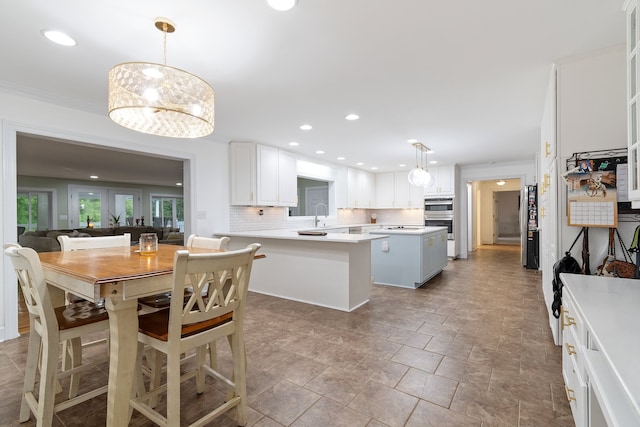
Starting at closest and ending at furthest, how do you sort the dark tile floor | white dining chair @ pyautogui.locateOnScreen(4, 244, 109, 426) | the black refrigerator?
white dining chair @ pyautogui.locateOnScreen(4, 244, 109, 426) < the dark tile floor < the black refrigerator

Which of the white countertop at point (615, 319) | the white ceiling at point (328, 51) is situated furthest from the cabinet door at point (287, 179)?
the white countertop at point (615, 319)

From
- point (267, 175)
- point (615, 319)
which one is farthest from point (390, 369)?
point (267, 175)

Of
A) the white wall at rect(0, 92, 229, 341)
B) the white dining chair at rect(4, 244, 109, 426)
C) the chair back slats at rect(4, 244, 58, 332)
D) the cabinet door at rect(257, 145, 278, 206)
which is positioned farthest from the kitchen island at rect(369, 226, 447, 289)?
the chair back slats at rect(4, 244, 58, 332)

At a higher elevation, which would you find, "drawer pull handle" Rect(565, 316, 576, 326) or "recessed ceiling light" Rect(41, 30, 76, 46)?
"recessed ceiling light" Rect(41, 30, 76, 46)

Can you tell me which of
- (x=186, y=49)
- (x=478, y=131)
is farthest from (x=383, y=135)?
(x=186, y=49)

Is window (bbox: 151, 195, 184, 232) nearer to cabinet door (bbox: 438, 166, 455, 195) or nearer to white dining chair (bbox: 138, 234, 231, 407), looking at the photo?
cabinet door (bbox: 438, 166, 455, 195)

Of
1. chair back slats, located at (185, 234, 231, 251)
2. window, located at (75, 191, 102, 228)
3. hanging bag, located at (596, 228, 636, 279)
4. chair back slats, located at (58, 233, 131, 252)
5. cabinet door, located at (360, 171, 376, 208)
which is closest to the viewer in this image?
hanging bag, located at (596, 228, 636, 279)

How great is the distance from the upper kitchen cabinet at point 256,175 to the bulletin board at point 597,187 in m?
3.85

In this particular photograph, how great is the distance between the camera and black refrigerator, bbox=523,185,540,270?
587 centimetres

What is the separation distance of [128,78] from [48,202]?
394 inches

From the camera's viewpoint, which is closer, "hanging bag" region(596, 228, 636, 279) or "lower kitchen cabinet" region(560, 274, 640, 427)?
"lower kitchen cabinet" region(560, 274, 640, 427)

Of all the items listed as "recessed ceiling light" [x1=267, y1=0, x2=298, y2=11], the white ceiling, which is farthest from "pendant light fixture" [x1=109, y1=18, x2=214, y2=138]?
"recessed ceiling light" [x1=267, y1=0, x2=298, y2=11]

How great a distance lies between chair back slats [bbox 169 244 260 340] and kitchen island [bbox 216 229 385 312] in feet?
6.02

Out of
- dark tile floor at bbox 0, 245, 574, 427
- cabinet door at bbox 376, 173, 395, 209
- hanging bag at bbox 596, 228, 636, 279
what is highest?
cabinet door at bbox 376, 173, 395, 209
